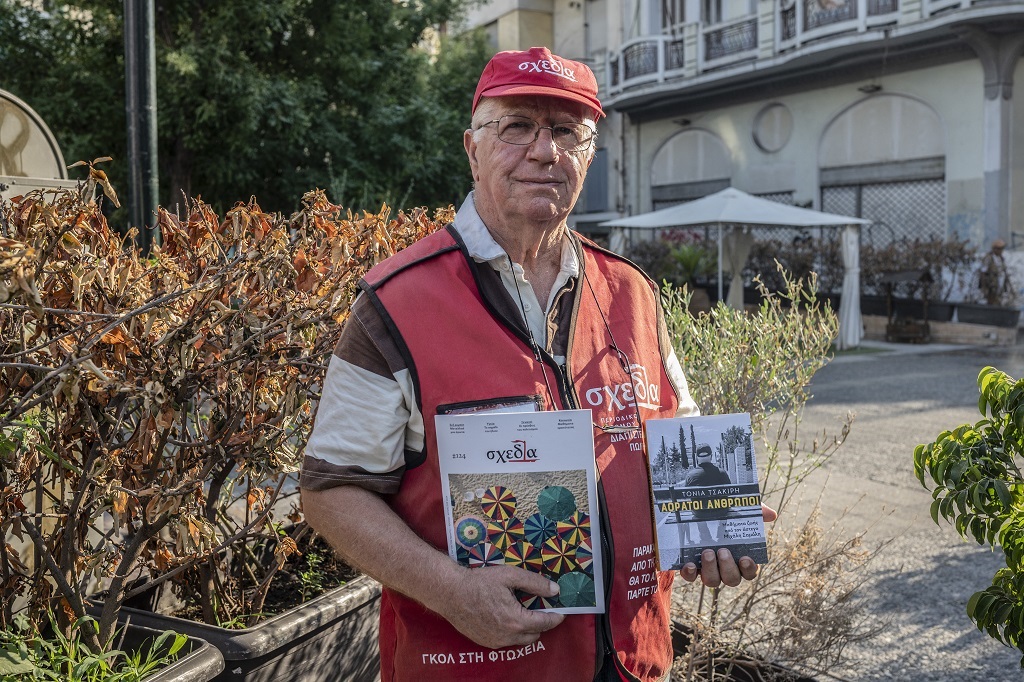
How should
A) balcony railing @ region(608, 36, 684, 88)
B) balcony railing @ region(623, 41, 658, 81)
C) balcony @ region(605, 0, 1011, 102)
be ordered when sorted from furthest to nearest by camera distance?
balcony railing @ region(623, 41, 658, 81), balcony railing @ region(608, 36, 684, 88), balcony @ region(605, 0, 1011, 102)

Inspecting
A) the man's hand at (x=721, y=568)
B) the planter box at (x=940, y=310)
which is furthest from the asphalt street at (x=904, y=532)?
the planter box at (x=940, y=310)

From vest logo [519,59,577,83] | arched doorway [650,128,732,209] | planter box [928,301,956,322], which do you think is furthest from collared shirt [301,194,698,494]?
arched doorway [650,128,732,209]

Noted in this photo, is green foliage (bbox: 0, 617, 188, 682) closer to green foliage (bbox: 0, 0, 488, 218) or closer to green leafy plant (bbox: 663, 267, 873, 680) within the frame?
green leafy plant (bbox: 663, 267, 873, 680)

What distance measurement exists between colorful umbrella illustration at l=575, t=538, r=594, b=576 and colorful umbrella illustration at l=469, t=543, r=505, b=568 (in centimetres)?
16

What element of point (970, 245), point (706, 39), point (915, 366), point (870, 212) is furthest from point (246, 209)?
point (706, 39)

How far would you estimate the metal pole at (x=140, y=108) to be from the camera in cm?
493

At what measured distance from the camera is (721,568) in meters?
1.95

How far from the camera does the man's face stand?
2059 millimetres

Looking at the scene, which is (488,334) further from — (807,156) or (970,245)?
(807,156)

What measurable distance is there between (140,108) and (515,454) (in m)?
4.09

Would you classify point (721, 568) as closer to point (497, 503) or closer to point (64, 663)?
point (497, 503)

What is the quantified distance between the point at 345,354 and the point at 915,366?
13.1m

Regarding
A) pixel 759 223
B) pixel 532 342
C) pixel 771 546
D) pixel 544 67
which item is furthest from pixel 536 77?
pixel 759 223

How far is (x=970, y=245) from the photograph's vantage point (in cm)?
1958
